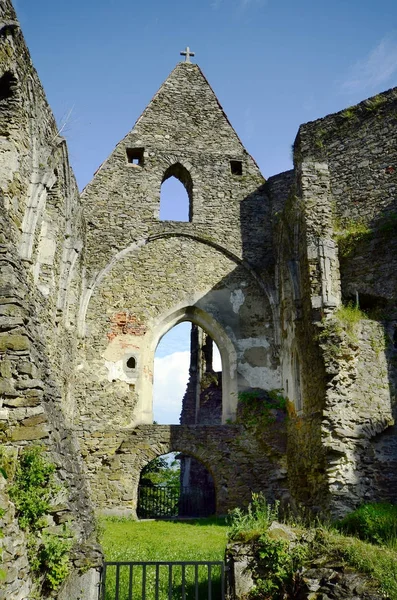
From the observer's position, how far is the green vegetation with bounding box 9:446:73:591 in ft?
15.8

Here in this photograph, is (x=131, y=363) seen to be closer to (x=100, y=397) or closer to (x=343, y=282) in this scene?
(x=100, y=397)

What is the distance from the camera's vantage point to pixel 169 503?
15734 mm

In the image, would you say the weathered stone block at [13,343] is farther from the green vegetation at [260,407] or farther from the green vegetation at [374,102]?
the green vegetation at [374,102]

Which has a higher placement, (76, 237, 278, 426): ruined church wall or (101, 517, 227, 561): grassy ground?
(76, 237, 278, 426): ruined church wall

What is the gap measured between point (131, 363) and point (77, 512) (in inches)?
256

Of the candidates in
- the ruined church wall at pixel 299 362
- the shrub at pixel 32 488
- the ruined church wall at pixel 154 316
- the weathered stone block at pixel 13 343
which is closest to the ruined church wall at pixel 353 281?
the ruined church wall at pixel 299 362

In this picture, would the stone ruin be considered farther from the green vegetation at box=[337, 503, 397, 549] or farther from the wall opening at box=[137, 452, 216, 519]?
the wall opening at box=[137, 452, 216, 519]

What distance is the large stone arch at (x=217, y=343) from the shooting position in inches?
461

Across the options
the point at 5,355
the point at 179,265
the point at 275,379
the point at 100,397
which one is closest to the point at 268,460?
the point at 275,379

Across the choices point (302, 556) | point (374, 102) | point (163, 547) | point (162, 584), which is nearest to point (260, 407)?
point (163, 547)

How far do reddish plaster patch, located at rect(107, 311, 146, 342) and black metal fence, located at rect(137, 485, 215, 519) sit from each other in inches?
219

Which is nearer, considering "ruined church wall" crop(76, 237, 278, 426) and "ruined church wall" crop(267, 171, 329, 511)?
"ruined church wall" crop(267, 171, 329, 511)

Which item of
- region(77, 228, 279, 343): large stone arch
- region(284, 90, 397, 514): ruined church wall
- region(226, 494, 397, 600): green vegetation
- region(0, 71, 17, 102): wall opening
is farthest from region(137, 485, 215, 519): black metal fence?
region(0, 71, 17, 102): wall opening

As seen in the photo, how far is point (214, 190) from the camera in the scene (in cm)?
1375
